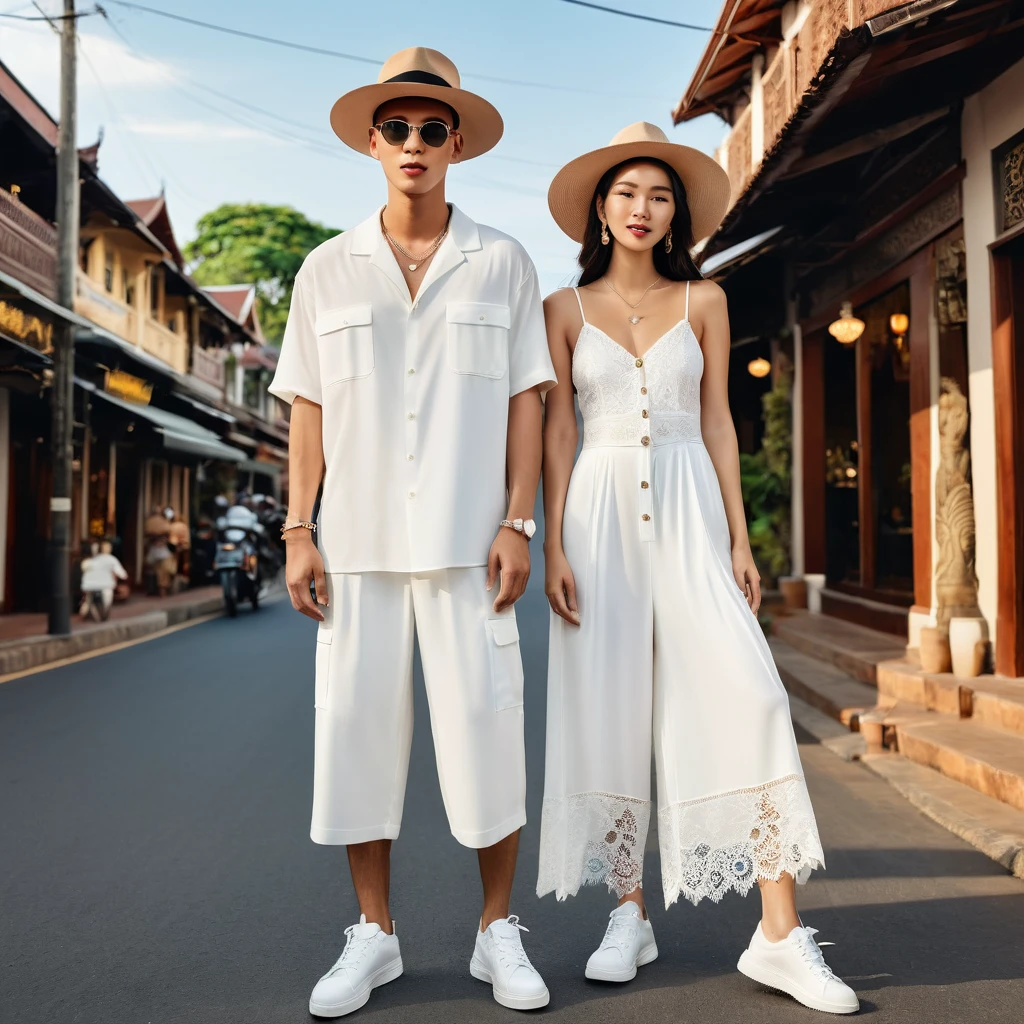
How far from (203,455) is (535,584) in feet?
20.0

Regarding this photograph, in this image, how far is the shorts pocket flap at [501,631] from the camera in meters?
2.76

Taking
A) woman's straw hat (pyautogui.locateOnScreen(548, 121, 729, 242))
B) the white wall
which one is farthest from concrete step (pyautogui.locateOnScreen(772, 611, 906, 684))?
woman's straw hat (pyautogui.locateOnScreen(548, 121, 729, 242))

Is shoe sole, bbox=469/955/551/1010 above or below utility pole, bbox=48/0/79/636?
below

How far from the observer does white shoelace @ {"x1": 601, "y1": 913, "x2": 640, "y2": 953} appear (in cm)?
283

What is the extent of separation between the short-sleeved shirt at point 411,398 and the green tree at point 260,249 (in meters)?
42.8

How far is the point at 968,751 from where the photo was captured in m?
5.11

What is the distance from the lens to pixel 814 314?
11883mm

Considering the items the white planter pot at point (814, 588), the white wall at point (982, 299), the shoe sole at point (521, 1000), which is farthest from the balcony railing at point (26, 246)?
the shoe sole at point (521, 1000)

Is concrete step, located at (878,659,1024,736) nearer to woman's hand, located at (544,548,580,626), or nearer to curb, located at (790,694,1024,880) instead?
curb, located at (790,694,1024,880)

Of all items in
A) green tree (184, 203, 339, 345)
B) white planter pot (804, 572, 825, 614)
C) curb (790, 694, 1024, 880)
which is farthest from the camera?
green tree (184, 203, 339, 345)

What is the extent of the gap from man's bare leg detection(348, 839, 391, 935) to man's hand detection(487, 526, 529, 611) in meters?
0.70

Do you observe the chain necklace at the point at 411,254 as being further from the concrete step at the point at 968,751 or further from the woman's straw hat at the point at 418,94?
the concrete step at the point at 968,751

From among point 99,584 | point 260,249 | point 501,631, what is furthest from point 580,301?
point 260,249

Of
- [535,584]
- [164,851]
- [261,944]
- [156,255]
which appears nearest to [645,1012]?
[261,944]
